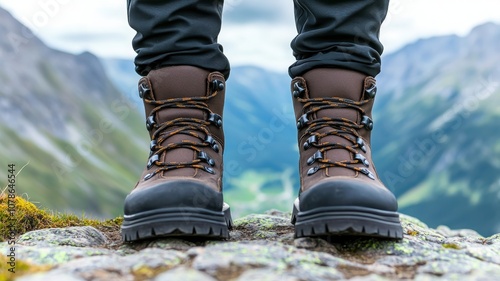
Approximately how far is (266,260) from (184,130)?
1451 millimetres

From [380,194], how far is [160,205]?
4.78 feet

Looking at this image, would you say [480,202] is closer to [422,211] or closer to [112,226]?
[422,211]

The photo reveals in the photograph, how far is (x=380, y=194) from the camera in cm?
379

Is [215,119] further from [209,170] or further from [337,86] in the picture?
[337,86]

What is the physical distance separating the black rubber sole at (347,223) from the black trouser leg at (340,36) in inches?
45.4

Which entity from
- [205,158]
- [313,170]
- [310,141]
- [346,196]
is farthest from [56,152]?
[346,196]

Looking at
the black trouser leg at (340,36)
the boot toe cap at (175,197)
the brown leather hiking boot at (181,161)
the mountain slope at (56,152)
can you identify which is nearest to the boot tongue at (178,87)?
the brown leather hiking boot at (181,161)

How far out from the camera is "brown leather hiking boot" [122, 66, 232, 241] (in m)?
3.67

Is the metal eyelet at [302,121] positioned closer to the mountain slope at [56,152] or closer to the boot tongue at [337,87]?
the boot tongue at [337,87]

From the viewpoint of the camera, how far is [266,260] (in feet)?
9.97

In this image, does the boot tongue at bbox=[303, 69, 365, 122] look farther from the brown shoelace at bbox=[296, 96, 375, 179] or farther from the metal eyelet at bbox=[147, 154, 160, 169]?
the metal eyelet at bbox=[147, 154, 160, 169]

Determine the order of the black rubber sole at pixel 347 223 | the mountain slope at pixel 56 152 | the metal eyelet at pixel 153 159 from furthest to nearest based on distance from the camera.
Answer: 1. the mountain slope at pixel 56 152
2. the metal eyelet at pixel 153 159
3. the black rubber sole at pixel 347 223

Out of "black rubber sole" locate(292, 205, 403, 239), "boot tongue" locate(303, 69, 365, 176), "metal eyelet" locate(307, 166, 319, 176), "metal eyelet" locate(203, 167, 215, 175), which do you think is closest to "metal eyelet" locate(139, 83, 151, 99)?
"metal eyelet" locate(203, 167, 215, 175)

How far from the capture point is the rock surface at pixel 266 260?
2.82 metres
